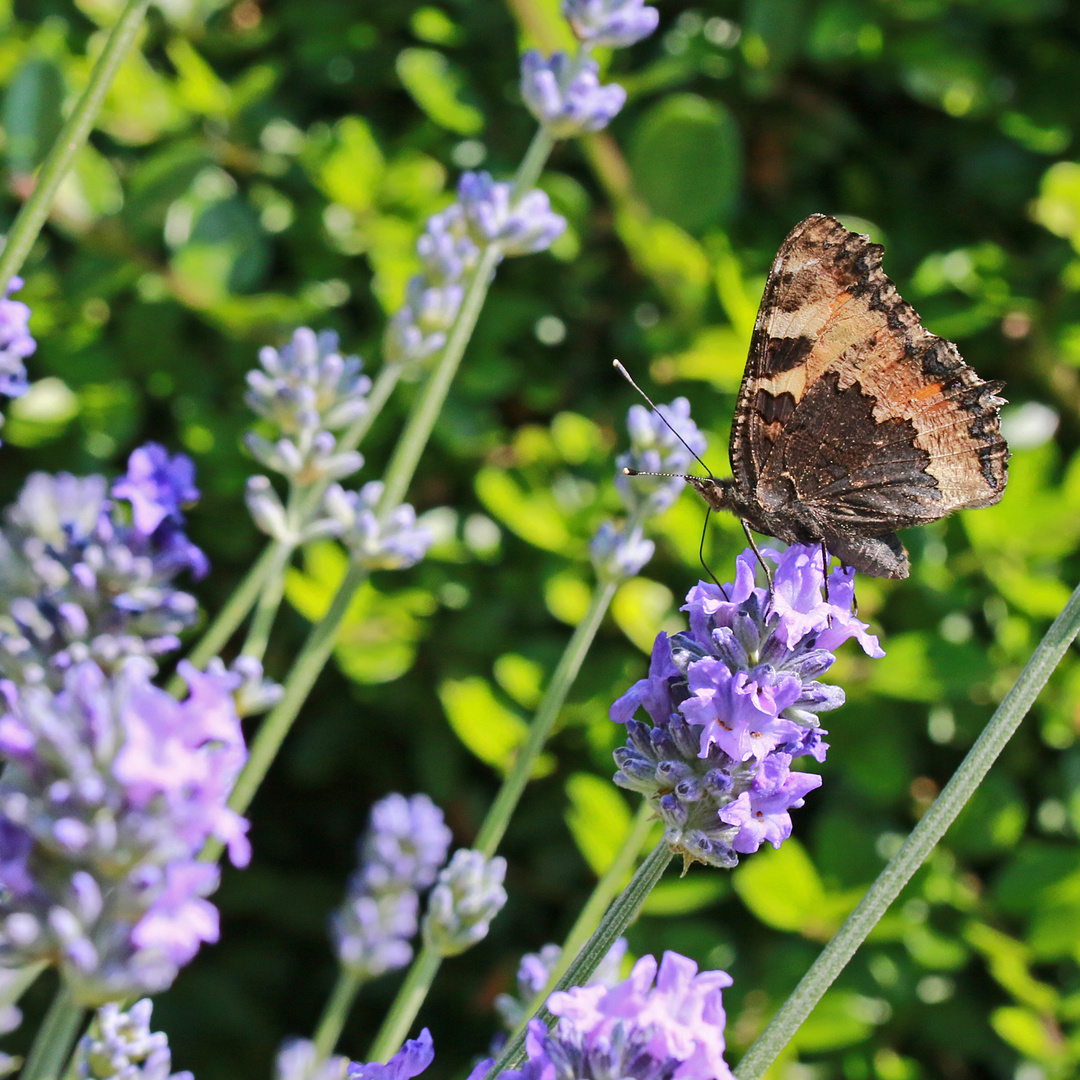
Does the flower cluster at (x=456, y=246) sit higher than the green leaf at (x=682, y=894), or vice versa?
the flower cluster at (x=456, y=246)

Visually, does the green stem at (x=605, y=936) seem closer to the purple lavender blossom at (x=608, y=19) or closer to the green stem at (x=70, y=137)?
the green stem at (x=70, y=137)

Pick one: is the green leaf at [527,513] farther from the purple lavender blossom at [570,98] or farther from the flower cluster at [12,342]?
the flower cluster at [12,342]

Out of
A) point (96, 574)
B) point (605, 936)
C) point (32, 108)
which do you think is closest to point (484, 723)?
point (96, 574)

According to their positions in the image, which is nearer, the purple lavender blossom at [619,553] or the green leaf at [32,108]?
the purple lavender blossom at [619,553]

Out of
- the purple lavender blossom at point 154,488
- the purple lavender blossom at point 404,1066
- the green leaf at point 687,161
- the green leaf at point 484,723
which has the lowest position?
the green leaf at point 484,723

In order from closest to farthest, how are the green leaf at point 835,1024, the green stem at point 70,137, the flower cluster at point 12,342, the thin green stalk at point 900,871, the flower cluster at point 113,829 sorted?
the flower cluster at point 113,829 → the thin green stalk at point 900,871 → the green stem at point 70,137 → the flower cluster at point 12,342 → the green leaf at point 835,1024

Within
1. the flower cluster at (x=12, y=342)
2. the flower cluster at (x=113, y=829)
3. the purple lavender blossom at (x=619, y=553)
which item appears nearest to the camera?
the flower cluster at (x=113, y=829)

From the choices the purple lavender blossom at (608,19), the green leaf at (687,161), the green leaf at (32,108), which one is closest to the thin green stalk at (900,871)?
the purple lavender blossom at (608,19)

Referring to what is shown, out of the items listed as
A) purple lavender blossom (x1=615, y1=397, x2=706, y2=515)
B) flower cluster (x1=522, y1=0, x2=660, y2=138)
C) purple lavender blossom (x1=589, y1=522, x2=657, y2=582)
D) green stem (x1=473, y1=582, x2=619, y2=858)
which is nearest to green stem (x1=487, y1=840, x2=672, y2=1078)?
green stem (x1=473, y1=582, x2=619, y2=858)

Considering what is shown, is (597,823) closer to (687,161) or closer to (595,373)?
(595,373)
